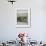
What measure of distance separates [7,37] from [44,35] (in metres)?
1.56

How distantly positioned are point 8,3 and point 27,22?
1110 millimetres

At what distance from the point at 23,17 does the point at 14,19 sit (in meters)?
0.39

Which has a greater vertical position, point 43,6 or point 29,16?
point 43,6

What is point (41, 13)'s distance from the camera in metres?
5.51

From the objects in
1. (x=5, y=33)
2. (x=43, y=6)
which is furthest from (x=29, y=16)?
(x=5, y=33)

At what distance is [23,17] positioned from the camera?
18.0 feet

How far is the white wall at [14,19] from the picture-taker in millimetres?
5336

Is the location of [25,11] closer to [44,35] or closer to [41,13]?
[41,13]

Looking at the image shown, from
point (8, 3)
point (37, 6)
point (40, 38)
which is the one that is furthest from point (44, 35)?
point (8, 3)

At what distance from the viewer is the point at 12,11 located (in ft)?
17.6

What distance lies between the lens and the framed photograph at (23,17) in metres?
5.41

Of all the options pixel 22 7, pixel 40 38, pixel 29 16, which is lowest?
pixel 40 38

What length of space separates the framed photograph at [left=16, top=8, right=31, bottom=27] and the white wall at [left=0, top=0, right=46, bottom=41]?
127 mm

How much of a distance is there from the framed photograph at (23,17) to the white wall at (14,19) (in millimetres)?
127
